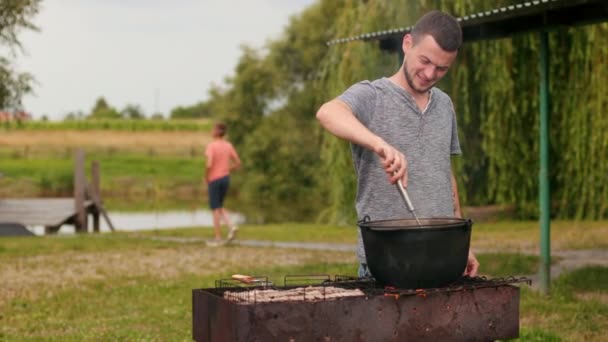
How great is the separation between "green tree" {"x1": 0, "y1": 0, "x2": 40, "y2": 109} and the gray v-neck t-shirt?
870 inches

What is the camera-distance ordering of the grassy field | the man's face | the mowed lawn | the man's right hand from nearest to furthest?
the man's right hand, the man's face, the mowed lawn, the grassy field

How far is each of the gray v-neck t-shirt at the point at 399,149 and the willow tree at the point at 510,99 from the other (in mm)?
11756

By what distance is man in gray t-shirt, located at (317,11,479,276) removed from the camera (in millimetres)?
4090

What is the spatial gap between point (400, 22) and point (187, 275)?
23.3 ft

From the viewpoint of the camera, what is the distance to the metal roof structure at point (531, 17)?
30.2 ft

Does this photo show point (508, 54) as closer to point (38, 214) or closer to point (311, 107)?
point (38, 214)

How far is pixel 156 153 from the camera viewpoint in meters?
61.1

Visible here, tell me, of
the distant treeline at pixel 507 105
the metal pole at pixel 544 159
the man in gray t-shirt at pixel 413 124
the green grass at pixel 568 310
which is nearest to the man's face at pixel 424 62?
the man in gray t-shirt at pixel 413 124

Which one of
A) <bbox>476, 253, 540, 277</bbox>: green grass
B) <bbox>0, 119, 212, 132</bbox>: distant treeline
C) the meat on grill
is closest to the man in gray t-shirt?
the meat on grill

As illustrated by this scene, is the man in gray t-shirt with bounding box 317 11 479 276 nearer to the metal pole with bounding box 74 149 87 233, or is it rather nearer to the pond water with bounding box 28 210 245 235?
the metal pole with bounding box 74 149 87 233

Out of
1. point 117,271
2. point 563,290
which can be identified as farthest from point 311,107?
point 563,290

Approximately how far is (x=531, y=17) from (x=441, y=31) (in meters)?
6.29

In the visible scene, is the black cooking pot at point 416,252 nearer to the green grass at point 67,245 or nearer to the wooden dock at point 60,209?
the green grass at point 67,245

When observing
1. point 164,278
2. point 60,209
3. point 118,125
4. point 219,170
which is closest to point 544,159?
point 164,278
